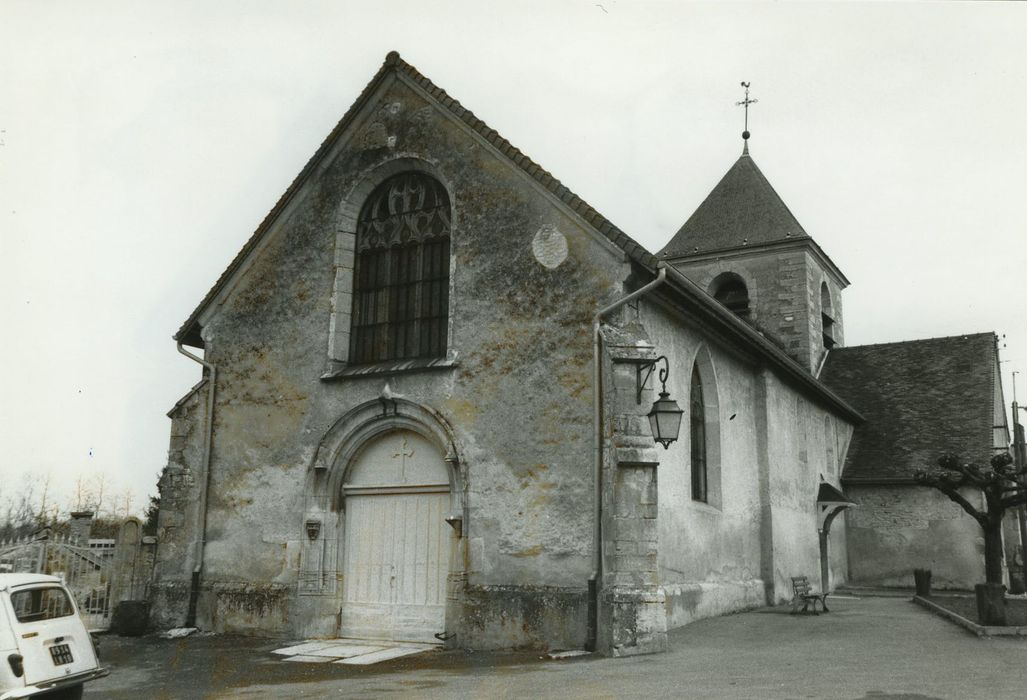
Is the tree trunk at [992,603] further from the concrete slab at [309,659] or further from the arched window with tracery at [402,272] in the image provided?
the concrete slab at [309,659]

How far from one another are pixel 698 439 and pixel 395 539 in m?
5.26

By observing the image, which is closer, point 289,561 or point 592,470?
point 592,470

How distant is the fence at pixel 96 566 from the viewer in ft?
49.6

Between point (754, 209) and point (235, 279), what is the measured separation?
1922 centimetres

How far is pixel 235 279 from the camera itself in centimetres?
1518

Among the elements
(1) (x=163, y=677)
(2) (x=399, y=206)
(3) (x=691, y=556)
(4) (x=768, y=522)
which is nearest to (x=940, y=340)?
(4) (x=768, y=522)

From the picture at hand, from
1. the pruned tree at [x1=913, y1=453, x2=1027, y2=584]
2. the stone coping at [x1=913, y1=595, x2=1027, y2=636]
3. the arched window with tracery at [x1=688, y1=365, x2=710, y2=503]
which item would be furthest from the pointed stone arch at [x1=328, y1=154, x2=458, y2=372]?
the stone coping at [x1=913, y1=595, x2=1027, y2=636]

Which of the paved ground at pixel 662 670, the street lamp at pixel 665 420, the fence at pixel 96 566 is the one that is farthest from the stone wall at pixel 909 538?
the fence at pixel 96 566

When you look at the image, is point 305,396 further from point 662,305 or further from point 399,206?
point 662,305

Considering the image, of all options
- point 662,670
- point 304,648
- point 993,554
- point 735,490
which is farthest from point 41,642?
point 993,554

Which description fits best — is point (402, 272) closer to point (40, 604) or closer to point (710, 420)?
point (710, 420)

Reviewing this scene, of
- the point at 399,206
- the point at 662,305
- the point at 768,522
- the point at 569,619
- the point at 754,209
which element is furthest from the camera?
the point at 754,209

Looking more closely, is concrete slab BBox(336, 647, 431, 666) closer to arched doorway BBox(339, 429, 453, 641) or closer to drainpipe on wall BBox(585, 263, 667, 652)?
arched doorway BBox(339, 429, 453, 641)

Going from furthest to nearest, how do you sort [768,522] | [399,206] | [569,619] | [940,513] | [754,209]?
Answer: [754,209] < [940,513] < [768,522] < [399,206] < [569,619]
